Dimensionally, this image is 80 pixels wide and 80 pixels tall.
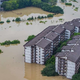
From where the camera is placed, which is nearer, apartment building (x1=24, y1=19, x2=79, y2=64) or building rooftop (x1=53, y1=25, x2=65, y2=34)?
apartment building (x1=24, y1=19, x2=79, y2=64)

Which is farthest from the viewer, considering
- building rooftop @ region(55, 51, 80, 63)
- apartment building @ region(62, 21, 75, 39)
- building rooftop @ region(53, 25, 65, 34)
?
apartment building @ region(62, 21, 75, 39)

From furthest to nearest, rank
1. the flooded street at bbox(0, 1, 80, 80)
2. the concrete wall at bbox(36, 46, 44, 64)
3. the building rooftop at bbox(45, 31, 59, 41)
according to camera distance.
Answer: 1. the building rooftop at bbox(45, 31, 59, 41)
2. the concrete wall at bbox(36, 46, 44, 64)
3. the flooded street at bbox(0, 1, 80, 80)

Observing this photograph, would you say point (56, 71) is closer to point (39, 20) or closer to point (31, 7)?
point (39, 20)

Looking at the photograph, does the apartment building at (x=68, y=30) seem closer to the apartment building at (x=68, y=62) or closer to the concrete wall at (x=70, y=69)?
the apartment building at (x=68, y=62)

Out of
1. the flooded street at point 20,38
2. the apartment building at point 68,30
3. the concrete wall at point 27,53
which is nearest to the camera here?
the flooded street at point 20,38

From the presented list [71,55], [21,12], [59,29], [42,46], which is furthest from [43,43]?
[21,12]

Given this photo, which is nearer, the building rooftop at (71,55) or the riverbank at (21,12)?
the building rooftop at (71,55)

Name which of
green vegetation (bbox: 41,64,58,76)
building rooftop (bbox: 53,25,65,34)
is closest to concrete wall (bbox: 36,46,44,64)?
green vegetation (bbox: 41,64,58,76)

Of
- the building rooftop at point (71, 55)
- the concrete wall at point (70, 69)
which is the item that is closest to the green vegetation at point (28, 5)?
the building rooftop at point (71, 55)

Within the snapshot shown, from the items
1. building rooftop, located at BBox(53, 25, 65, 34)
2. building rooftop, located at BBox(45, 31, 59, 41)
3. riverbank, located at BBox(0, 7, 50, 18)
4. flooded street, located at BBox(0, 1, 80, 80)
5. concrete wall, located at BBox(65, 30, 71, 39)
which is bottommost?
flooded street, located at BBox(0, 1, 80, 80)

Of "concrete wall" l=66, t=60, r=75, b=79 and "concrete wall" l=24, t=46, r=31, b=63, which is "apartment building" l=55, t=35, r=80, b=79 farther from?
"concrete wall" l=24, t=46, r=31, b=63
